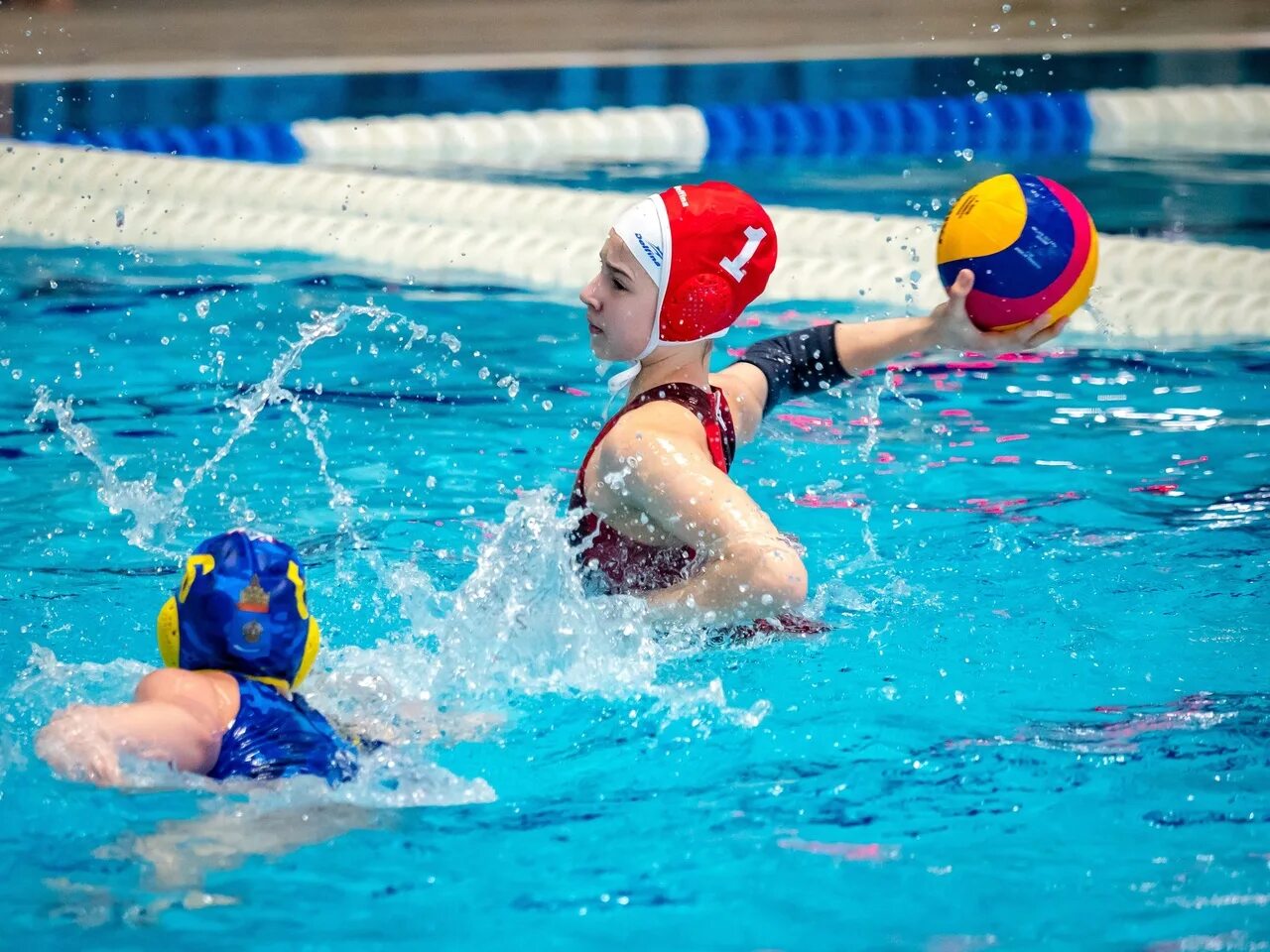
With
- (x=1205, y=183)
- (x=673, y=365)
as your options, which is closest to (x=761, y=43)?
(x=1205, y=183)

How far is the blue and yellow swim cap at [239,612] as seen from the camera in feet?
8.11

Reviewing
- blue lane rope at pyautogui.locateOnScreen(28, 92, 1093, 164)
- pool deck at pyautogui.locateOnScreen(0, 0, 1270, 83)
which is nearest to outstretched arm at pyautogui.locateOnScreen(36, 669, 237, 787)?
blue lane rope at pyautogui.locateOnScreen(28, 92, 1093, 164)

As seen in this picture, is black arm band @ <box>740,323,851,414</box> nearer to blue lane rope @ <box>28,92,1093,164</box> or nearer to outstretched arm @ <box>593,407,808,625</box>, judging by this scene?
outstretched arm @ <box>593,407,808,625</box>

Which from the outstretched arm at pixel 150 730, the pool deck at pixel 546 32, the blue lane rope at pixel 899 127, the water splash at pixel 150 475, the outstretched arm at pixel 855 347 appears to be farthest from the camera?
the pool deck at pixel 546 32

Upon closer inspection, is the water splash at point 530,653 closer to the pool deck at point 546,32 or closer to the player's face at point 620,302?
the player's face at point 620,302

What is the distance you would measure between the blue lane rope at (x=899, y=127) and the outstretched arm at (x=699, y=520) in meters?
6.07

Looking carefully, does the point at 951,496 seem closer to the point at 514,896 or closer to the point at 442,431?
the point at 442,431

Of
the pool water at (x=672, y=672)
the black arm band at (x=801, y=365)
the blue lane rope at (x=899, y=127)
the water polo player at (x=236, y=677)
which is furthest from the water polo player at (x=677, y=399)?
the blue lane rope at (x=899, y=127)

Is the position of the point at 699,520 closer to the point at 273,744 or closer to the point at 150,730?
the point at 273,744

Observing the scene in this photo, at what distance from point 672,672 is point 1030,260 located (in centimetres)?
103

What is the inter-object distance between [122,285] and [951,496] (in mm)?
3470

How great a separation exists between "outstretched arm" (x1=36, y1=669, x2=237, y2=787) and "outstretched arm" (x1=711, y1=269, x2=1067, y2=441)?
4.42ft

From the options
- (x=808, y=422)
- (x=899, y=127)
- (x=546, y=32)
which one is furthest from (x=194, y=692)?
(x=546, y=32)

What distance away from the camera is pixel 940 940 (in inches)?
90.0
